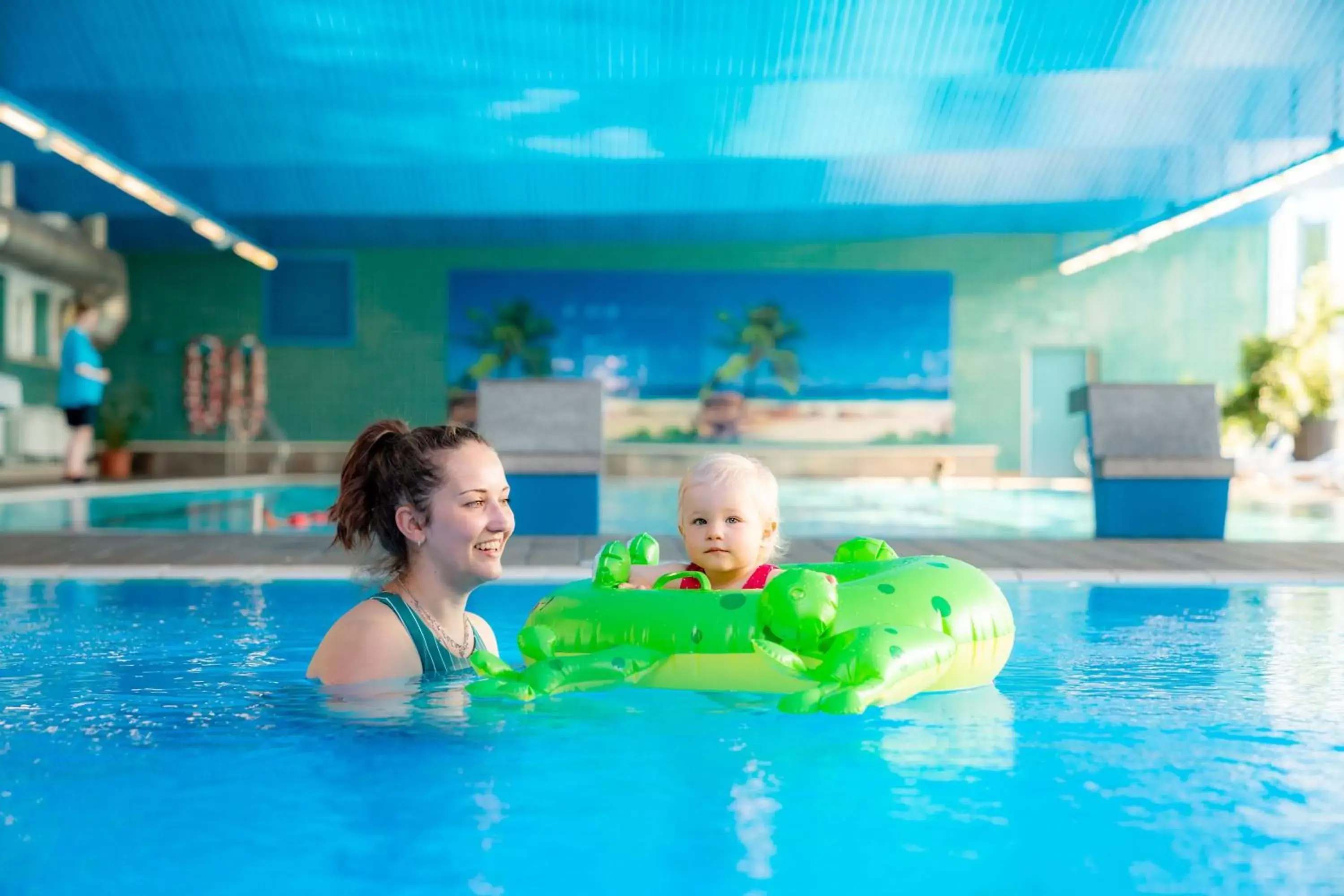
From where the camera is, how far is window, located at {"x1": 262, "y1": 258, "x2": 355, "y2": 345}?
21188mm

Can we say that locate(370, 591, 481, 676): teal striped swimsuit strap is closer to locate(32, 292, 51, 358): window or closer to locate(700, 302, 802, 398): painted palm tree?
locate(32, 292, 51, 358): window

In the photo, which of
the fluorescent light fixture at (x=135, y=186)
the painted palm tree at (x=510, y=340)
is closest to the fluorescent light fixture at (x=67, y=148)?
the fluorescent light fixture at (x=135, y=186)

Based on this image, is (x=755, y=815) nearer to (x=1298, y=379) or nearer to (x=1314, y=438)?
(x=1298, y=379)

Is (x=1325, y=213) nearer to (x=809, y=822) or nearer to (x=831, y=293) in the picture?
(x=831, y=293)

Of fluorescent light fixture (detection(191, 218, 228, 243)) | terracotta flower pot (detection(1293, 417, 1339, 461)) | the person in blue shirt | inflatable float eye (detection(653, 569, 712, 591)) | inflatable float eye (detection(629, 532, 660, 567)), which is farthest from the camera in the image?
terracotta flower pot (detection(1293, 417, 1339, 461))

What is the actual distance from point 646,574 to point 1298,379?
51.8 feet

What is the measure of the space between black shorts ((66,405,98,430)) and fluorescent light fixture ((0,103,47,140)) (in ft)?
10.6

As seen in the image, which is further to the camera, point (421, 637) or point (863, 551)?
point (863, 551)

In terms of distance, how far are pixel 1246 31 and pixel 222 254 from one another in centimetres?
1611

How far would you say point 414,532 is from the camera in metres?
3.13

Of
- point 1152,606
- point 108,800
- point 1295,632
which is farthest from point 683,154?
point 108,800

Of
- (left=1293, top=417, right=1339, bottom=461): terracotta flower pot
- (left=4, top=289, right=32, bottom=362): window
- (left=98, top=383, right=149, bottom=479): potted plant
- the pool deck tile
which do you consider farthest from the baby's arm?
(left=1293, top=417, right=1339, bottom=461): terracotta flower pot

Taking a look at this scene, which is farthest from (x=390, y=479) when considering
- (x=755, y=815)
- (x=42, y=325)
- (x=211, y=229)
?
(x=42, y=325)

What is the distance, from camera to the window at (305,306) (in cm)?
2119
